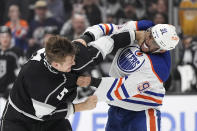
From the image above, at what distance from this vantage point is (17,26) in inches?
253

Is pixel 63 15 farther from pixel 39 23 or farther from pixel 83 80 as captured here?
pixel 83 80

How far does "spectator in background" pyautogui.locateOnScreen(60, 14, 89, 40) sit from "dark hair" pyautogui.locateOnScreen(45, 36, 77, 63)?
334cm

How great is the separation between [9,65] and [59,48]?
10.7 ft

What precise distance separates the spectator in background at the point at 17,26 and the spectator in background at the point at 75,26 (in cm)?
55

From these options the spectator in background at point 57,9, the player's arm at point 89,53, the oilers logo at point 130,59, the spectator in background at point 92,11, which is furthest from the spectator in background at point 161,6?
the player's arm at point 89,53

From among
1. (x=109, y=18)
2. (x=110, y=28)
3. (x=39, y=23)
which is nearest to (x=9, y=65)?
(x=39, y=23)

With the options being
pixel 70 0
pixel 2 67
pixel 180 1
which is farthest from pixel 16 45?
pixel 180 1

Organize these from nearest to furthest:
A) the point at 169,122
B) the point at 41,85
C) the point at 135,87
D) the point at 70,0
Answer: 1. the point at 41,85
2. the point at 135,87
3. the point at 169,122
4. the point at 70,0

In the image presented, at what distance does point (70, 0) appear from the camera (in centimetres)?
651

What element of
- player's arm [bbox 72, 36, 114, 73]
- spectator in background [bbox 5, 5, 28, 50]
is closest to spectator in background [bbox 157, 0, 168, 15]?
spectator in background [bbox 5, 5, 28, 50]

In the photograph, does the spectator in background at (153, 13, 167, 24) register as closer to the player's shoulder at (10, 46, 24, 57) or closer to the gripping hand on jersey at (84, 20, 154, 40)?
the player's shoulder at (10, 46, 24, 57)

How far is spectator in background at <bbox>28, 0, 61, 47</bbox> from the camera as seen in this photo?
6352mm

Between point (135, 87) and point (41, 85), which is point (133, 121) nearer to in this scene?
point (135, 87)

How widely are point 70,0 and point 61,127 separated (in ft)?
11.2
